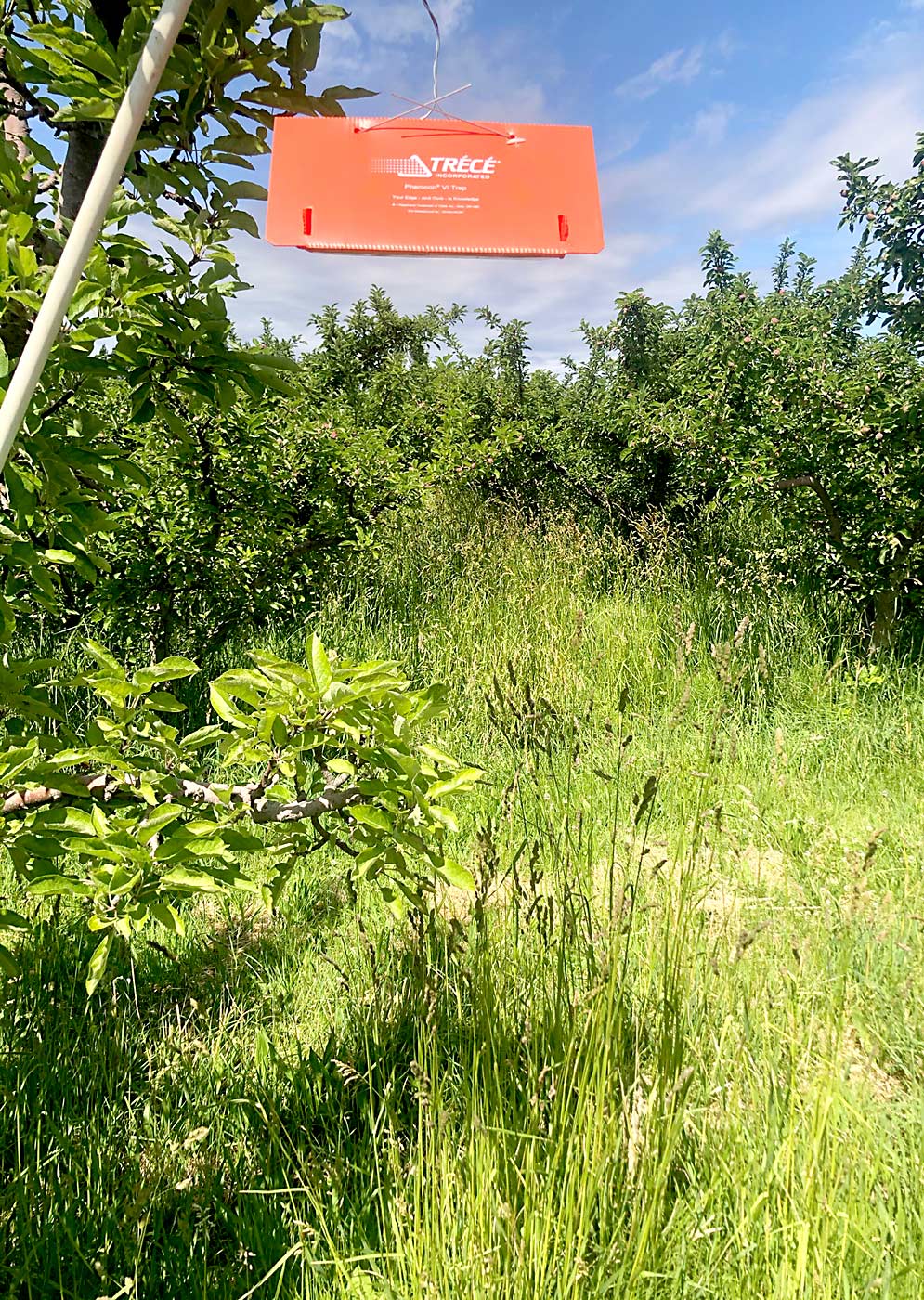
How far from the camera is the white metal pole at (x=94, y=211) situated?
46 centimetres

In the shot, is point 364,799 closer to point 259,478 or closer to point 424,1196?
point 424,1196

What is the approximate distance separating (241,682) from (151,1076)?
3.31 feet

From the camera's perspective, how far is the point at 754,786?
283 centimetres

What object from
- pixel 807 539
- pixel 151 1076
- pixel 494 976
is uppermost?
pixel 807 539

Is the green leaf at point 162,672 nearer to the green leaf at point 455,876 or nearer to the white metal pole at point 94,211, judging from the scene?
the green leaf at point 455,876

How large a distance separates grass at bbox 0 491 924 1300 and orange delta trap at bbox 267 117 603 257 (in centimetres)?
140

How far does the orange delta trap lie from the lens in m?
2.22

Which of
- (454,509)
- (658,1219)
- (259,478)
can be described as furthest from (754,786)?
(454,509)

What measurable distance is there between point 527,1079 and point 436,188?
234 centimetres

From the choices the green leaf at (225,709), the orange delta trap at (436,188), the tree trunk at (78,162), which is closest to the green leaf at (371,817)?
the green leaf at (225,709)

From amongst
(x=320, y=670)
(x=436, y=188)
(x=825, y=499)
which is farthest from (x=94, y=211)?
(x=825, y=499)

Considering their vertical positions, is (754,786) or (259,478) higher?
(259,478)

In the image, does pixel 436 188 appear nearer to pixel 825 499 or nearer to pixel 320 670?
pixel 320 670

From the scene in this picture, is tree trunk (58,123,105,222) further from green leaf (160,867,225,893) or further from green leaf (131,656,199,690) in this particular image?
green leaf (160,867,225,893)
